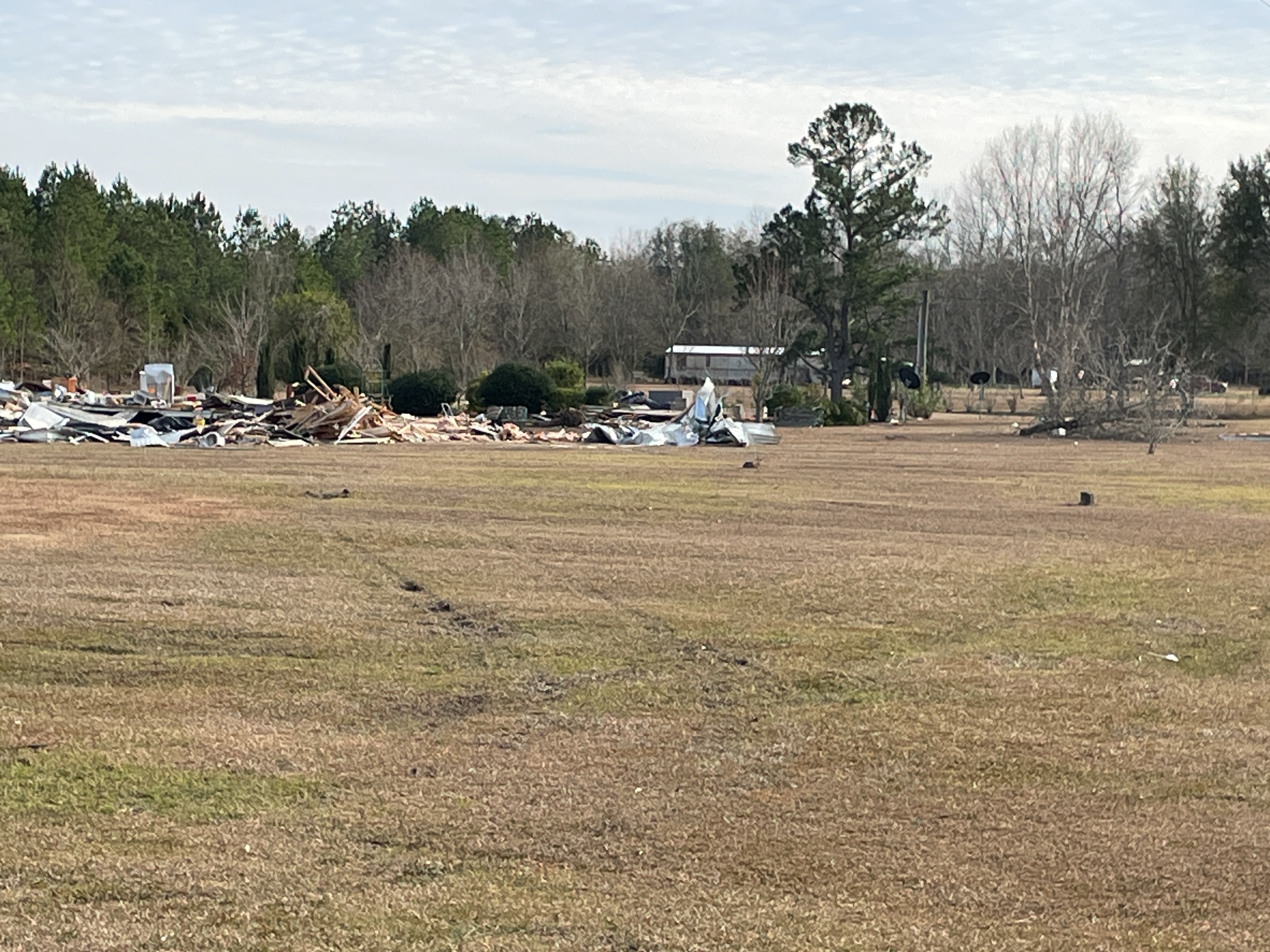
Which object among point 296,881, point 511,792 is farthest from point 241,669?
point 296,881

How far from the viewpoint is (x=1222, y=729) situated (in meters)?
7.21

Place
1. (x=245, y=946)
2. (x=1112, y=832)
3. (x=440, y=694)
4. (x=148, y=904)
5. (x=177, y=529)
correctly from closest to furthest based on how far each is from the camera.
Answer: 1. (x=245, y=946)
2. (x=148, y=904)
3. (x=1112, y=832)
4. (x=440, y=694)
5. (x=177, y=529)

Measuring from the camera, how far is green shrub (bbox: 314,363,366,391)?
4362cm

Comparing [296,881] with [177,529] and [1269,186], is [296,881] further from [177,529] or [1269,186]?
[1269,186]

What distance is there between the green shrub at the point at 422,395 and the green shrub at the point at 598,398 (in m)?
3.94

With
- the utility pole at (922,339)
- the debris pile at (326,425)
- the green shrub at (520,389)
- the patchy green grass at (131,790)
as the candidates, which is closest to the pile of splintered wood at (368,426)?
the debris pile at (326,425)

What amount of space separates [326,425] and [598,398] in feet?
44.3

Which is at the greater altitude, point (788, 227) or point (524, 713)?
point (788, 227)

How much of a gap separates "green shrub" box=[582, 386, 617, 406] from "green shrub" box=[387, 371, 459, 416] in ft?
12.9

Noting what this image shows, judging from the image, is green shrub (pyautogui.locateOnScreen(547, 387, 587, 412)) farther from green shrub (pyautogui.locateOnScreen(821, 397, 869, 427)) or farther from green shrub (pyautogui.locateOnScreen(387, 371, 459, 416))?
green shrub (pyautogui.locateOnScreen(821, 397, 869, 427))

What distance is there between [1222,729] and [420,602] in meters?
5.58

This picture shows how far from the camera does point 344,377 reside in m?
43.8

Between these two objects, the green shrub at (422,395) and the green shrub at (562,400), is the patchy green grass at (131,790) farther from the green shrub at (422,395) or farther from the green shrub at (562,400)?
the green shrub at (422,395)

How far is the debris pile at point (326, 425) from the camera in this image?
Answer: 29531 millimetres
